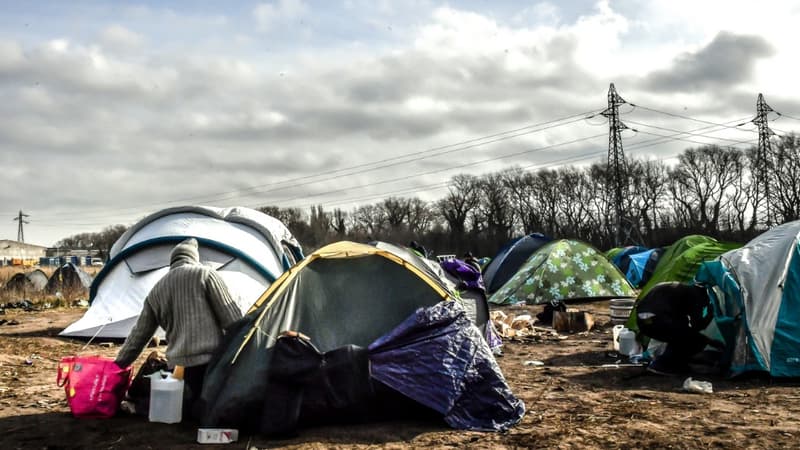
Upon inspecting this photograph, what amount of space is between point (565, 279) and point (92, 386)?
13.9 metres

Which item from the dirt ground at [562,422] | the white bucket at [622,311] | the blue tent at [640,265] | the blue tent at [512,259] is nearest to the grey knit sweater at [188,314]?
the dirt ground at [562,422]

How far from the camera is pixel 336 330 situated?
663cm

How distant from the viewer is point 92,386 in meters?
6.43

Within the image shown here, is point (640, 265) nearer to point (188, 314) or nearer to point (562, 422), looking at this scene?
point (562, 422)

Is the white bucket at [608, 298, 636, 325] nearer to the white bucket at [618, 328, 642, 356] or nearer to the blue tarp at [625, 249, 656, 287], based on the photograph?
the white bucket at [618, 328, 642, 356]

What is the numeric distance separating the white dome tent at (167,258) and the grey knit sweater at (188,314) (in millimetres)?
4781

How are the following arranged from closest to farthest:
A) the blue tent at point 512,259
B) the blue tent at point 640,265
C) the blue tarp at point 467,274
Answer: the blue tarp at point 467,274, the blue tent at point 512,259, the blue tent at point 640,265

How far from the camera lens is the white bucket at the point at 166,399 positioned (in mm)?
6223

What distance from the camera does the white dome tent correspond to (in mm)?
11844

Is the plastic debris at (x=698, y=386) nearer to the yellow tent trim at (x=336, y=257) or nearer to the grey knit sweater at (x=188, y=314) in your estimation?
the yellow tent trim at (x=336, y=257)

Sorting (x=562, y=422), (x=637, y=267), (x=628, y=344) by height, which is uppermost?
(x=637, y=267)

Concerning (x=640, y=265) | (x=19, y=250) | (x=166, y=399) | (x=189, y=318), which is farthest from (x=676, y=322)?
(x=19, y=250)

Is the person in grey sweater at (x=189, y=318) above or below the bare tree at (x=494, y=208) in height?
below

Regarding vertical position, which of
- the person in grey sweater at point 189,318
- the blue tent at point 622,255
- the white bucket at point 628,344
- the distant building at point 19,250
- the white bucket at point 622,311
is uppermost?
the distant building at point 19,250
